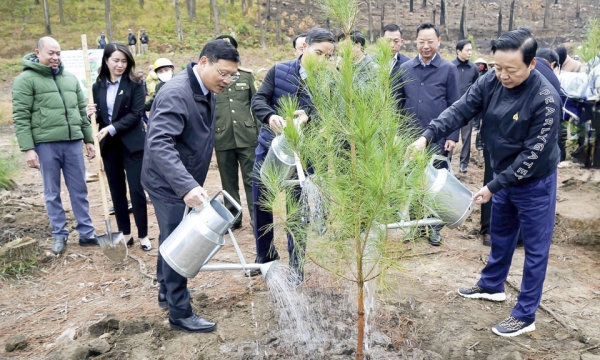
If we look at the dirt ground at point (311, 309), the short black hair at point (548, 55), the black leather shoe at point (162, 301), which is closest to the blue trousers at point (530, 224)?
the dirt ground at point (311, 309)

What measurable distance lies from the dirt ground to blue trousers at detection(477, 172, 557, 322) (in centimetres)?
25

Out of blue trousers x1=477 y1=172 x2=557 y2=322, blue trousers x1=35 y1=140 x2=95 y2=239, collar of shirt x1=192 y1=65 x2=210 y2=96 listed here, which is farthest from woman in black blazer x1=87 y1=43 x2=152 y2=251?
blue trousers x1=477 y1=172 x2=557 y2=322

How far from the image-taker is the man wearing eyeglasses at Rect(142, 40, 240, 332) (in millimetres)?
Result: 2555

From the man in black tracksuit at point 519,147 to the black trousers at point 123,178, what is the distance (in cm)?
258

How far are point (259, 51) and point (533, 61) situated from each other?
2592 centimetres

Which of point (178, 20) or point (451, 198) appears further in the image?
point (178, 20)

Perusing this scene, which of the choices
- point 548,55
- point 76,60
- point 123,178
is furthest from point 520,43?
point 76,60

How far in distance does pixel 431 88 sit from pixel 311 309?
7.17ft

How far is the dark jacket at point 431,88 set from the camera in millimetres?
4188

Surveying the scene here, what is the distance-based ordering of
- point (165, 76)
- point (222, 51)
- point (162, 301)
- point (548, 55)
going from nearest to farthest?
point (222, 51) < point (162, 301) < point (548, 55) < point (165, 76)

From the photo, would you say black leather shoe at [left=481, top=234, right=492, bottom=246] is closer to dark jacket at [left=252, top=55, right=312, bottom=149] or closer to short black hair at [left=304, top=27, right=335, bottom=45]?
dark jacket at [left=252, top=55, right=312, bottom=149]

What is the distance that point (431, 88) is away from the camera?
13.8 feet

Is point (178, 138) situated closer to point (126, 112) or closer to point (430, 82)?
point (126, 112)

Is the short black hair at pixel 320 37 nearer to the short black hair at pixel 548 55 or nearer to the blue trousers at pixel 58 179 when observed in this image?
the short black hair at pixel 548 55
